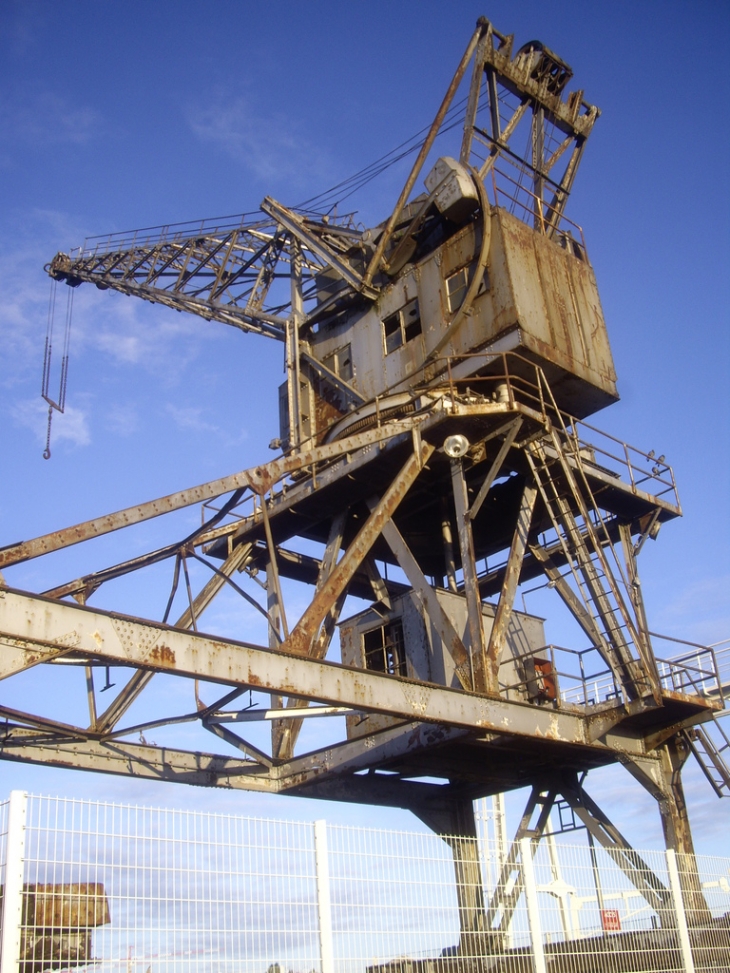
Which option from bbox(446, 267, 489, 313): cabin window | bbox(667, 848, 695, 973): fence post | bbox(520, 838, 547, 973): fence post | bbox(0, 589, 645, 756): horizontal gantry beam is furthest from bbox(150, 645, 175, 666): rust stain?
bbox(446, 267, 489, 313): cabin window

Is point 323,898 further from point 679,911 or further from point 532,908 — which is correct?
point 679,911

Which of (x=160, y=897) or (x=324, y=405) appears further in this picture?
(x=324, y=405)

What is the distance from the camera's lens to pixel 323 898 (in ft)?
28.4

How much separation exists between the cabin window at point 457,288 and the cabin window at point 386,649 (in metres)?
6.33

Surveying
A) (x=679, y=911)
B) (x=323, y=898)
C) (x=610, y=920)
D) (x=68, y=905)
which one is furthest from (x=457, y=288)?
(x=68, y=905)

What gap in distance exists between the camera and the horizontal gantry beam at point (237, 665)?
10.2m

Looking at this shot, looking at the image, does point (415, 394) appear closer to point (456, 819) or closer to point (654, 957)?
point (456, 819)

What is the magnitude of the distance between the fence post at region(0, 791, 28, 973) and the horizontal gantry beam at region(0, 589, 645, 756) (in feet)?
9.39

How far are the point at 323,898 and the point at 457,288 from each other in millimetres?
13858

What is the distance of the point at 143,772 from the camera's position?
1700cm

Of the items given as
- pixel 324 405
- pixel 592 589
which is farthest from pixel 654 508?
pixel 324 405

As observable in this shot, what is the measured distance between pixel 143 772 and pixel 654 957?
28.4ft

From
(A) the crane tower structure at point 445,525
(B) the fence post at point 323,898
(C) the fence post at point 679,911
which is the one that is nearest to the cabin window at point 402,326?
(A) the crane tower structure at point 445,525

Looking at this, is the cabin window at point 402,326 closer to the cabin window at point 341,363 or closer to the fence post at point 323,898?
the cabin window at point 341,363
